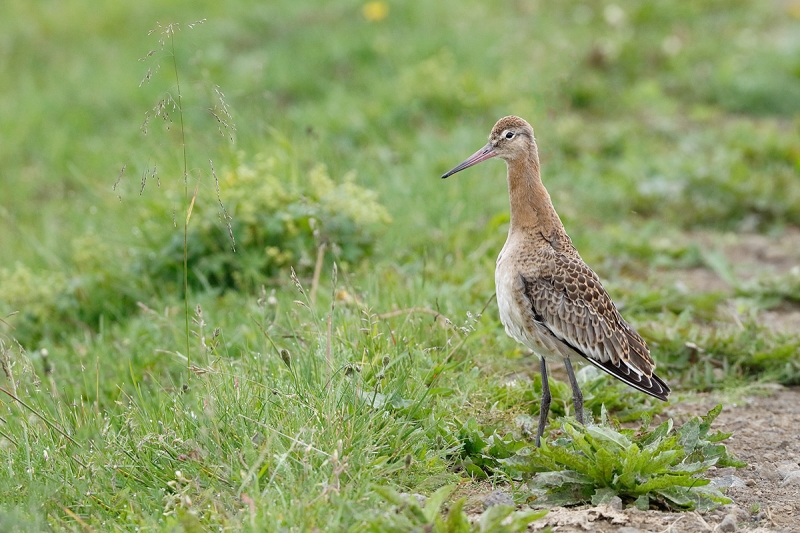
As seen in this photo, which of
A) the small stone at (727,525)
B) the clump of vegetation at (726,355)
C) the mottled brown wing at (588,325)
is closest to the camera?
the small stone at (727,525)

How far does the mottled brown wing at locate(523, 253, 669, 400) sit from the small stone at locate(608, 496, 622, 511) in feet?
2.47

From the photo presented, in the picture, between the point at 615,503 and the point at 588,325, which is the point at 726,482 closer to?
the point at 615,503

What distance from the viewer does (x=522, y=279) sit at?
4602 mm

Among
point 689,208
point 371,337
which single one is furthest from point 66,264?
point 689,208

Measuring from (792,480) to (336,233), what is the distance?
10.4ft

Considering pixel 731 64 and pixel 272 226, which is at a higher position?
pixel 731 64

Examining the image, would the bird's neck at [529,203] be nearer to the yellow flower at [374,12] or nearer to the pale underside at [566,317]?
the pale underside at [566,317]

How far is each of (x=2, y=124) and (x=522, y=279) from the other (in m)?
7.22

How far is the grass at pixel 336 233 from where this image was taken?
385 centimetres

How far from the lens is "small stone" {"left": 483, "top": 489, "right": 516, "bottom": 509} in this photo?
12.3 ft

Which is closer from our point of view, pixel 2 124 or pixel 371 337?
pixel 371 337

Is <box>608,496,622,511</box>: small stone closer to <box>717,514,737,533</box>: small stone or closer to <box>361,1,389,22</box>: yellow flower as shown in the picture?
<box>717,514,737,533</box>: small stone

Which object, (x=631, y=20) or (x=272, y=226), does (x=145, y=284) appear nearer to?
(x=272, y=226)

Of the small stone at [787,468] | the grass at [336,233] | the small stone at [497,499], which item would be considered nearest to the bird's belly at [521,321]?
the grass at [336,233]
